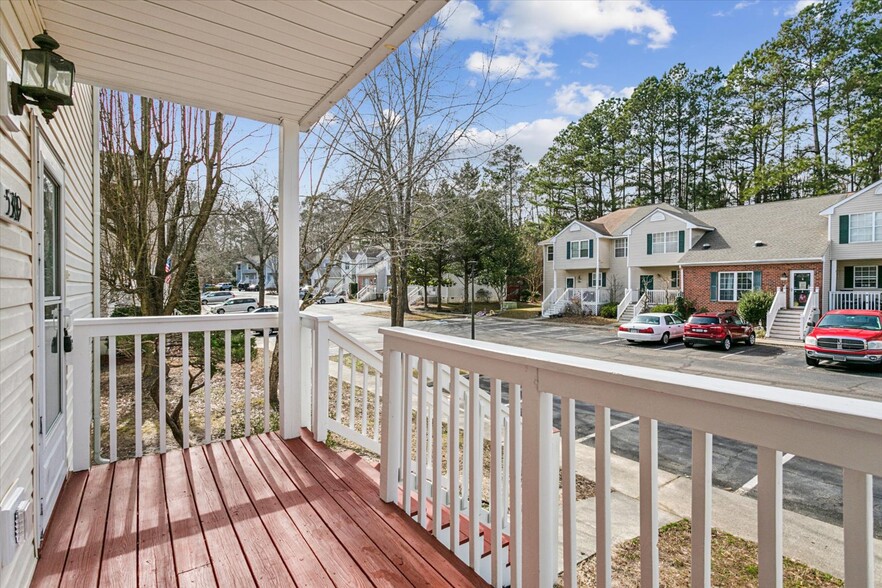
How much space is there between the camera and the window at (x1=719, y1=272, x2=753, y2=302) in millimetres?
13930

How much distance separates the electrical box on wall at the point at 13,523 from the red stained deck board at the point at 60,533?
0.57ft

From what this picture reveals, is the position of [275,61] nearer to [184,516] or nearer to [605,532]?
[184,516]

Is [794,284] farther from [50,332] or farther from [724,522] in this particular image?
[50,332]

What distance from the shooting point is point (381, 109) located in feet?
17.8

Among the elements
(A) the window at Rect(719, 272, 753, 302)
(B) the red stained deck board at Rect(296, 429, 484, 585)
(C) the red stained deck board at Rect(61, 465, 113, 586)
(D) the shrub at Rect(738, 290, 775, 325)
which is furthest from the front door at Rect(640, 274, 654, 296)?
(C) the red stained deck board at Rect(61, 465, 113, 586)

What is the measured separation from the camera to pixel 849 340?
6.25 meters

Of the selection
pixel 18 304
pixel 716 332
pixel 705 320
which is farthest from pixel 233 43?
pixel 705 320

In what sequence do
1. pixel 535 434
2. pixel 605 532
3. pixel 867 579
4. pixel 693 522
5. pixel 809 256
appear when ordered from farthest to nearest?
pixel 809 256 → pixel 535 434 → pixel 605 532 → pixel 693 522 → pixel 867 579

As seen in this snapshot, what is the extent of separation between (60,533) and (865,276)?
16.4 meters

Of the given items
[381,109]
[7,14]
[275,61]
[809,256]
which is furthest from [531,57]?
[809,256]

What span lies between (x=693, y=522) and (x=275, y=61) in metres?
2.28

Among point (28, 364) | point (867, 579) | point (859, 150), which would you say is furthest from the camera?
point (859, 150)

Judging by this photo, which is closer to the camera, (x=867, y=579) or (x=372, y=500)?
(x=867, y=579)

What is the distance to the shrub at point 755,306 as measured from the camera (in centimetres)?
1238
